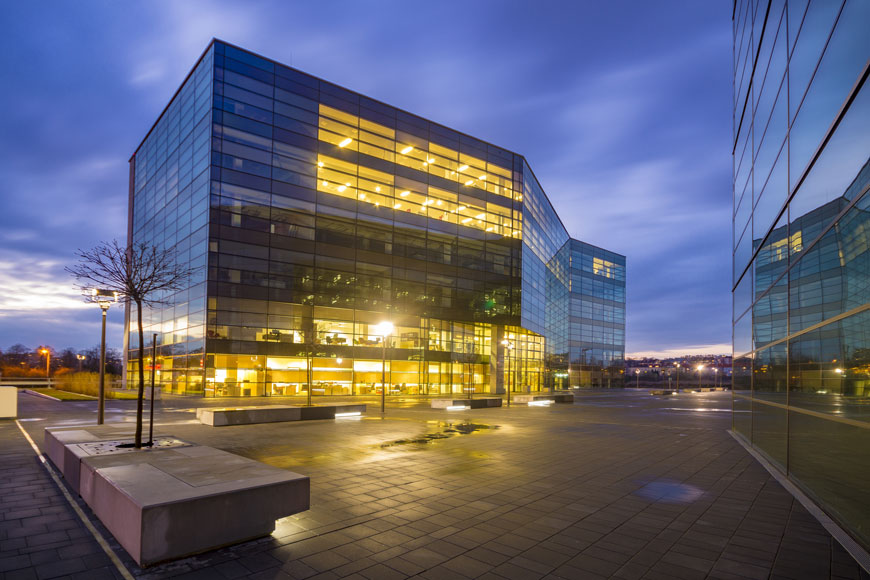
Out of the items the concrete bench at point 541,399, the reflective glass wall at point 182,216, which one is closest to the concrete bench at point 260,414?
the concrete bench at point 541,399

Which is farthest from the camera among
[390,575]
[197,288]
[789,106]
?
[197,288]

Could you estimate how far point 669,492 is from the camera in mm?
→ 9031

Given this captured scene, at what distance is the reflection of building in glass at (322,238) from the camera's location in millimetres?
38875

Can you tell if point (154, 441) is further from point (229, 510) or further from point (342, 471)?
point (229, 510)

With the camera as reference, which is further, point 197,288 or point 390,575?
point 197,288

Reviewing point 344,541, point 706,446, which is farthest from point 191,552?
point 706,446

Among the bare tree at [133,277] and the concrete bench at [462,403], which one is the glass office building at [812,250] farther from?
the concrete bench at [462,403]

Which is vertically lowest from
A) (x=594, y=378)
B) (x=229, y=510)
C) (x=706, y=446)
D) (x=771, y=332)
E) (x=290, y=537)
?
(x=594, y=378)

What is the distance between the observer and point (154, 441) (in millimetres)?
10859

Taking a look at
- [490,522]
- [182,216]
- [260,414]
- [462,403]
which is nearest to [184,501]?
[490,522]

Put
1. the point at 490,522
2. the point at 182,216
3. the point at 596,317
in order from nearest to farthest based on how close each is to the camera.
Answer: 1. the point at 490,522
2. the point at 182,216
3. the point at 596,317

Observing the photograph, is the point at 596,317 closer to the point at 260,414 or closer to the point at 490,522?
the point at 260,414

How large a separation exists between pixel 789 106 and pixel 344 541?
39.5 ft

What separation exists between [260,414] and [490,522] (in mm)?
14889
